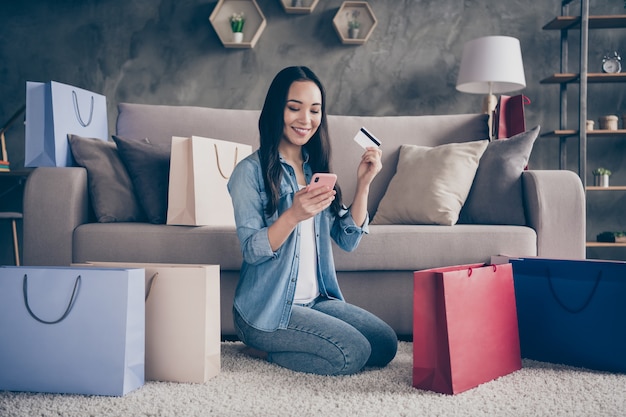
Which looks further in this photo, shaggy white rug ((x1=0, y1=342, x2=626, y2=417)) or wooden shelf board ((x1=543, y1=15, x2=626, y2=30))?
wooden shelf board ((x1=543, y1=15, x2=626, y2=30))

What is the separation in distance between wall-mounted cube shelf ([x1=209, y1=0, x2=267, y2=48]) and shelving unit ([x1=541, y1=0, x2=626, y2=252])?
1981 mm

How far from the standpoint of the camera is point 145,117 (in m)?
2.56

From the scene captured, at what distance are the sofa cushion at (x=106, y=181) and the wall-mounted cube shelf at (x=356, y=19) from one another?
2.19 meters

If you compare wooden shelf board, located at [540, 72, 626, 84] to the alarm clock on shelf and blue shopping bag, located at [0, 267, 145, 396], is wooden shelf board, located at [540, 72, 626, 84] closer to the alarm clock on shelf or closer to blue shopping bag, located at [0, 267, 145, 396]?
the alarm clock on shelf

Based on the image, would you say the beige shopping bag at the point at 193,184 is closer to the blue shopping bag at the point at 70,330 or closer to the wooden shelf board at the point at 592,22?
the blue shopping bag at the point at 70,330

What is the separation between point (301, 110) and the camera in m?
1.59

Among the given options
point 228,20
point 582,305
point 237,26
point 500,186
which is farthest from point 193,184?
point 228,20

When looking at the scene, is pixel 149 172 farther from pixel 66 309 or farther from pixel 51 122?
pixel 66 309

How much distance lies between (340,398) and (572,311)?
77 cm

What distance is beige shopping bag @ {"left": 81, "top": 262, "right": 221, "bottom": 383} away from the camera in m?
1.48

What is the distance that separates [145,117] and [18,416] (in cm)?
159

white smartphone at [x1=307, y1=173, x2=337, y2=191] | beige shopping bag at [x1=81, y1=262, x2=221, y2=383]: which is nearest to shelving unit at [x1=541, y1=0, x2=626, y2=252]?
white smartphone at [x1=307, y1=173, x2=337, y2=191]

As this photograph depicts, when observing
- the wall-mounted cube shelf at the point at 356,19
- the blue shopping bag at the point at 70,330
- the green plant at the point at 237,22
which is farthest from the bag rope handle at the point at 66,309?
the wall-mounted cube shelf at the point at 356,19

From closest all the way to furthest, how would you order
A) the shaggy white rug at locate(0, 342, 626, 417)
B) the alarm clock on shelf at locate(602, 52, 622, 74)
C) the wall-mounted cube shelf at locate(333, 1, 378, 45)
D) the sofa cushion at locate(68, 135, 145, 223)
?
the shaggy white rug at locate(0, 342, 626, 417)
the sofa cushion at locate(68, 135, 145, 223)
the alarm clock on shelf at locate(602, 52, 622, 74)
the wall-mounted cube shelf at locate(333, 1, 378, 45)
